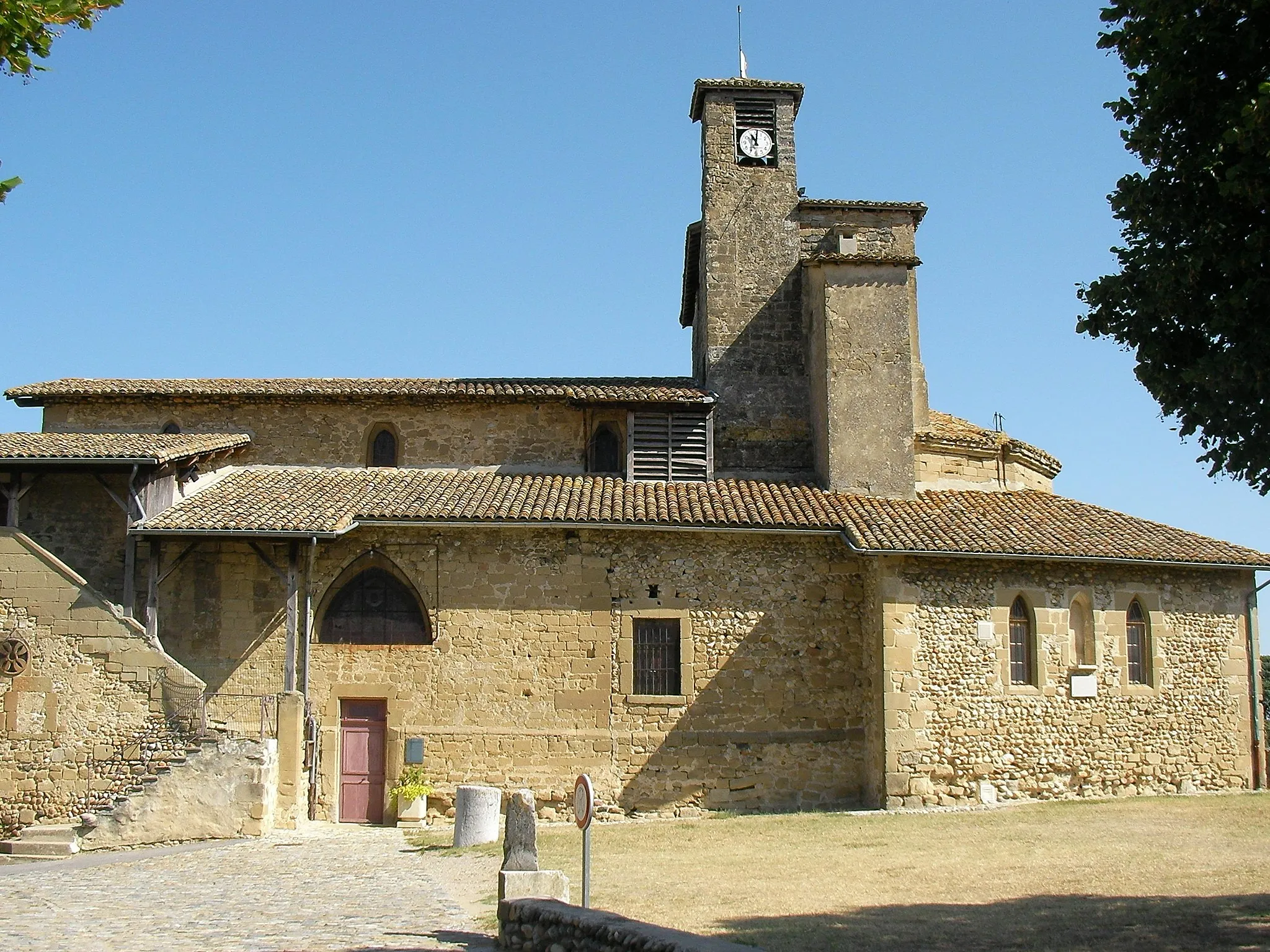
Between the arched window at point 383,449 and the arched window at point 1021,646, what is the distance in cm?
1086

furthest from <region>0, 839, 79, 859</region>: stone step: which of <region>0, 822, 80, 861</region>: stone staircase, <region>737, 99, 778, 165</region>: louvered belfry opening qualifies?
<region>737, 99, 778, 165</region>: louvered belfry opening

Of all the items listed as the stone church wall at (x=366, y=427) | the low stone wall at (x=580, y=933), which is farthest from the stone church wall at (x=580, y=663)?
the low stone wall at (x=580, y=933)

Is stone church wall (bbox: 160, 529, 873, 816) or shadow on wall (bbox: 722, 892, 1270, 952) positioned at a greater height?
stone church wall (bbox: 160, 529, 873, 816)

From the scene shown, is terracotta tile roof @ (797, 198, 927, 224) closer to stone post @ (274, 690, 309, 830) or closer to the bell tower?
the bell tower

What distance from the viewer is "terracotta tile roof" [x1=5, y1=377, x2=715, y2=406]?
21.4m

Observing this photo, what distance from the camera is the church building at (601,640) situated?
58.1ft

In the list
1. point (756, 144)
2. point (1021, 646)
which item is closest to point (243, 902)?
point (1021, 646)

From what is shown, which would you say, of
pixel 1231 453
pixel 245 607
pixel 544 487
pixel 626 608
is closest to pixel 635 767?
pixel 626 608

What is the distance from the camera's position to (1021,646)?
755 inches

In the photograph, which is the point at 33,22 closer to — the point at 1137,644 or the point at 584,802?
the point at 584,802

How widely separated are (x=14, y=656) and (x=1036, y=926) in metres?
14.4

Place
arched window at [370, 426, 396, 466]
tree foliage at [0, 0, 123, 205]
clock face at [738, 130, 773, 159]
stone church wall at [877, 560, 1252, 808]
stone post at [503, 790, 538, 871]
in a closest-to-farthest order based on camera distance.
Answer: tree foliage at [0, 0, 123, 205] < stone post at [503, 790, 538, 871] < stone church wall at [877, 560, 1252, 808] < arched window at [370, 426, 396, 466] < clock face at [738, 130, 773, 159]

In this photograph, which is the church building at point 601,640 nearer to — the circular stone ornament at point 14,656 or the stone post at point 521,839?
the circular stone ornament at point 14,656

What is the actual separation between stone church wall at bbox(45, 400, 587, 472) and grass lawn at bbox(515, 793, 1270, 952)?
6.96m
